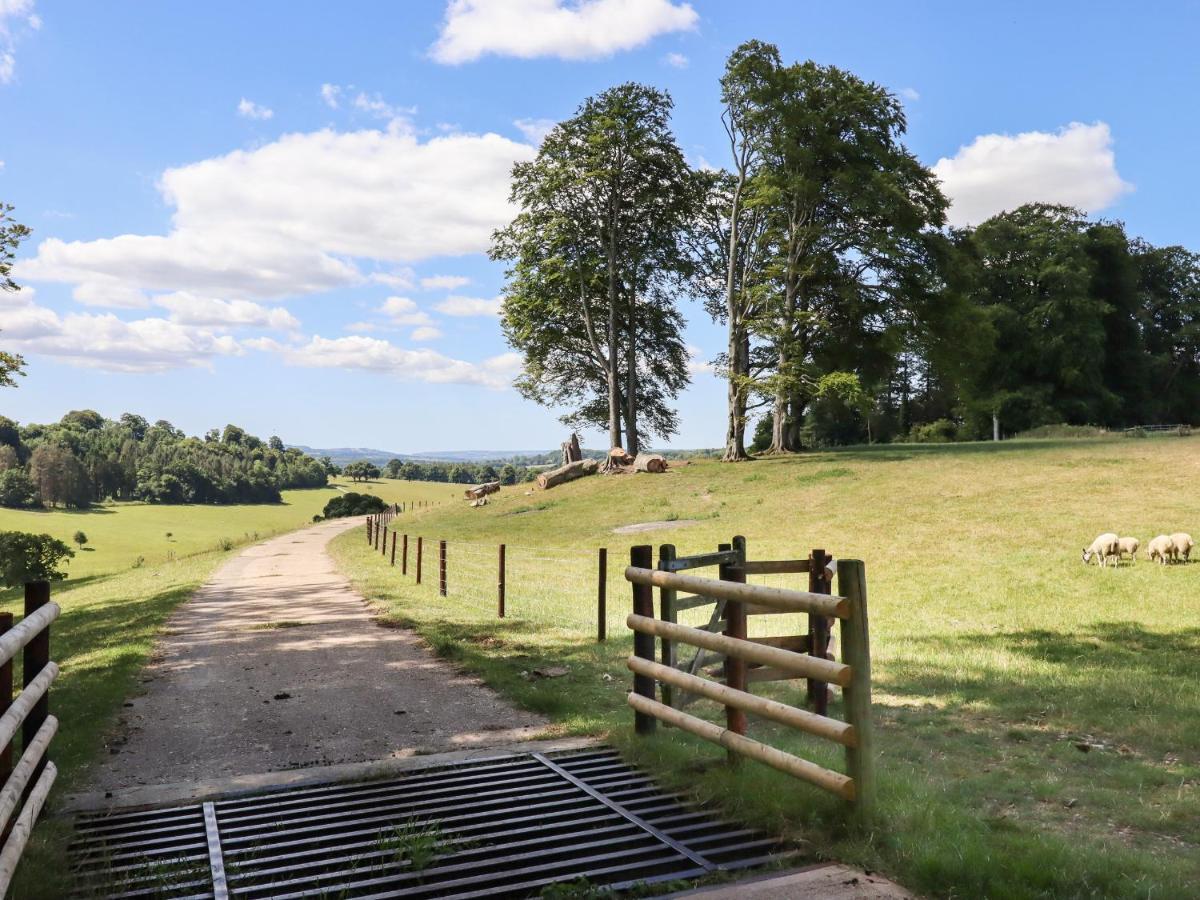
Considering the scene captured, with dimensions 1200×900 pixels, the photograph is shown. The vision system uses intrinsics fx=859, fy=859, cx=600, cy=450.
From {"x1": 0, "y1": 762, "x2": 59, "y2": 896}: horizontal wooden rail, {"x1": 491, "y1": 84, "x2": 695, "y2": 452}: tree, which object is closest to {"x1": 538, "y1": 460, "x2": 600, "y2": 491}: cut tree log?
{"x1": 491, "y1": 84, "x2": 695, "y2": 452}: tree

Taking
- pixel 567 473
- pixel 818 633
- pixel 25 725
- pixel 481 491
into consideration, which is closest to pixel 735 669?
pixel 818 633

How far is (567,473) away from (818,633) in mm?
34728

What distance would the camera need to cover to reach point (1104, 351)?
177ft

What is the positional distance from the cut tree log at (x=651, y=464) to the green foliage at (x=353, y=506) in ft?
132

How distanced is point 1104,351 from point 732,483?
34.9m

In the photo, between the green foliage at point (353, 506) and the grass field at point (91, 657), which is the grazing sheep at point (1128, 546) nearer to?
the grass field at point (91, 657)

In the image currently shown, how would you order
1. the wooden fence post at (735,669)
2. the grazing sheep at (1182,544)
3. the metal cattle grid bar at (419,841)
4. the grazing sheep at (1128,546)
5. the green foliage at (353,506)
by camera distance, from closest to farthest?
the metal cattle grid bar at (419,841) < the wooden fence post at (735,669) < the grazing sheep at (1182,544) < the grazing sheep at (1128,546) < the green foliage at (353,506)

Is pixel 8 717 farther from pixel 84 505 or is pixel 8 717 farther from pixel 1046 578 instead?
pixel 84 505

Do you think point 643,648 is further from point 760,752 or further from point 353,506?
point 353,506

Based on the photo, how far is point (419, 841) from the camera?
15.0 feet

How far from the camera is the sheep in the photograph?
16312 mm

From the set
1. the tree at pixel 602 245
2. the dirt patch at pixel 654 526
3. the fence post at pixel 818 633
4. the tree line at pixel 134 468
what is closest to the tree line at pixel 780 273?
the tree at pixel 602 245

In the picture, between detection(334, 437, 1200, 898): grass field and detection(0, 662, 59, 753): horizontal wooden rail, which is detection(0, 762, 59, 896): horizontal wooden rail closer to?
detection(0, 662, 59, 753): horizontal wooden rail

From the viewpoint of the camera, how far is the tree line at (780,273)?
3778 cm
